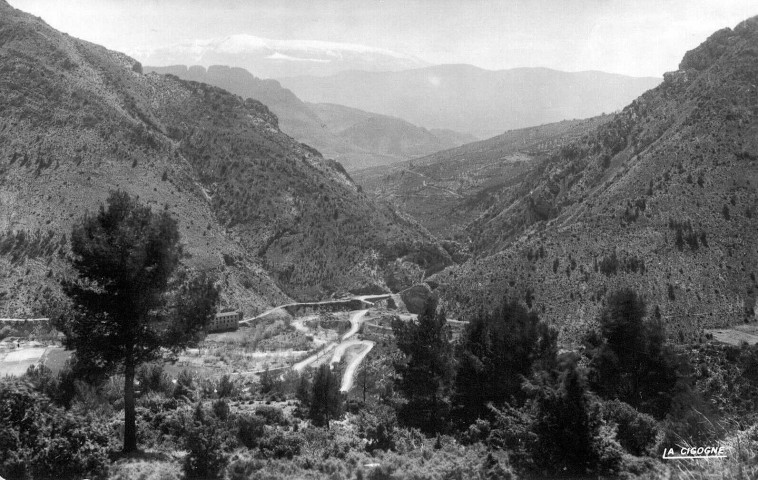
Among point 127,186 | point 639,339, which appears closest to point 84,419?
point 639,339

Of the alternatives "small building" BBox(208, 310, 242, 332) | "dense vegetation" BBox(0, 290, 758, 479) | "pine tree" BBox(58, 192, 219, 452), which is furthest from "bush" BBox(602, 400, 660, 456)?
"small building" BBox(208, 310, 242, 332)

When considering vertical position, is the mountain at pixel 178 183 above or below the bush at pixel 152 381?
above

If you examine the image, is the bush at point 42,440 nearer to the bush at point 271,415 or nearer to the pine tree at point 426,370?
the bush at point 271,415

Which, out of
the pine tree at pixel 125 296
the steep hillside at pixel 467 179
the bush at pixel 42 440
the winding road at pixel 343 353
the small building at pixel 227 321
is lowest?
the winding road at pixel 343 353

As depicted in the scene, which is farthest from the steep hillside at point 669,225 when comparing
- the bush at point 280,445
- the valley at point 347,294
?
the bush at point 280,445

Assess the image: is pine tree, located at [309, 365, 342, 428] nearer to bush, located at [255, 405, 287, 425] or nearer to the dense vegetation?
the dense vegetation

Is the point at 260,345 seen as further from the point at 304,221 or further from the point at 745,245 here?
the point at 745,245
